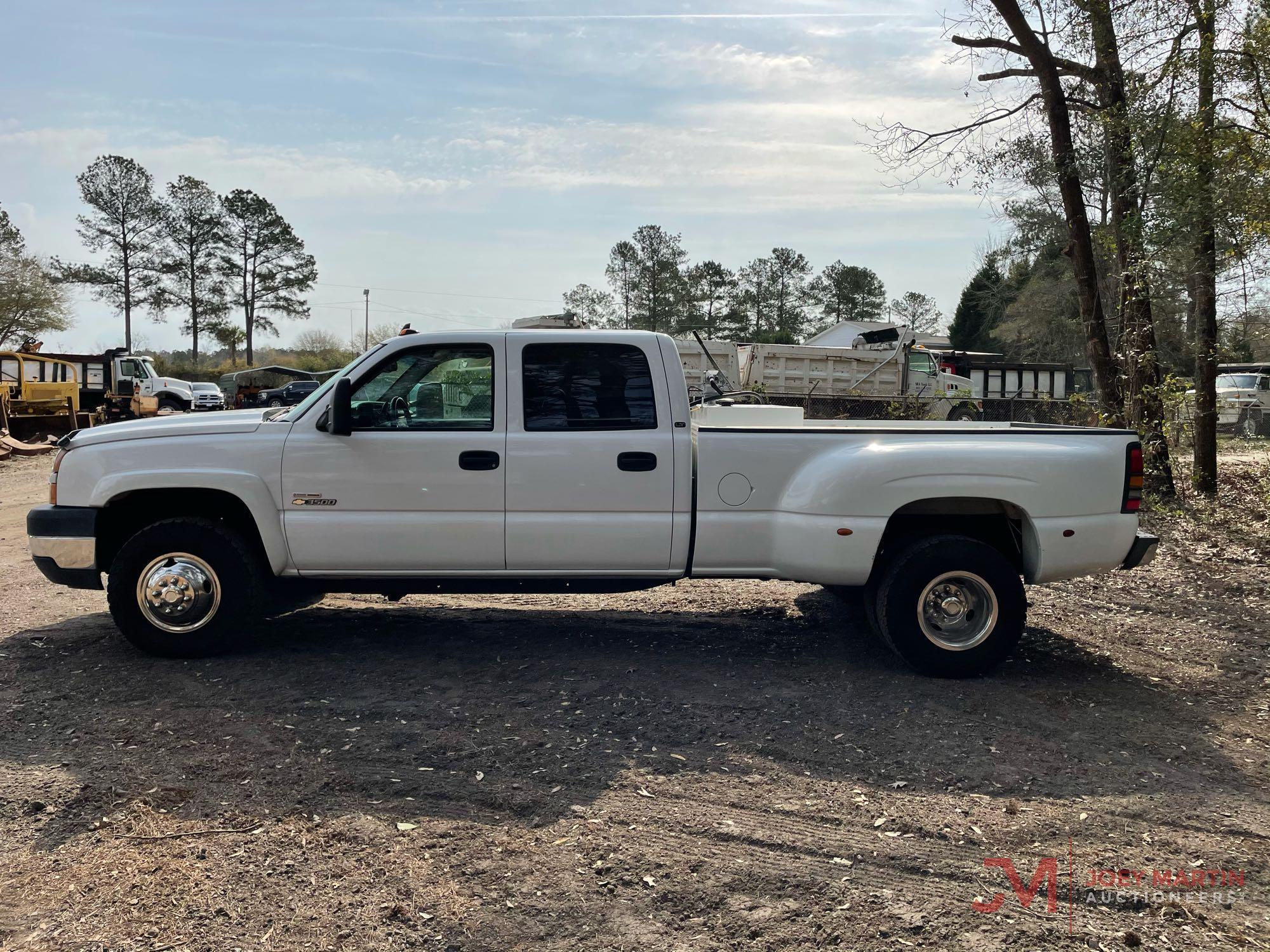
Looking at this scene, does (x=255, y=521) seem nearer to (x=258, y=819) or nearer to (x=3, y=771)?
(x=3, y=771)

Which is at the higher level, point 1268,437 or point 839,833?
point 1268,437

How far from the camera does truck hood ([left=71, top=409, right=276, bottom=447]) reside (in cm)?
528

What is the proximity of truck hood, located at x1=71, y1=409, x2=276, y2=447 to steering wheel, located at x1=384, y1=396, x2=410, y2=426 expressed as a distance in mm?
Answer: 733

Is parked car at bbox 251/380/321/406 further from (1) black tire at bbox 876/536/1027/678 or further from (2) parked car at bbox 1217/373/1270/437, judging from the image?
(2) parked car at bbox 1217/373/1270/437

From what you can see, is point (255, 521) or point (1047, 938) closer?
point (1047, 938)

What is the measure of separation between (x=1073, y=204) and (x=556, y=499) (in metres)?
8.89

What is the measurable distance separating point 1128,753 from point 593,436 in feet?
9.92

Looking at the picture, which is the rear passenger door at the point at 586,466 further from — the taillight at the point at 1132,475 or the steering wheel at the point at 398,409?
the taillight at the point at 1132,475

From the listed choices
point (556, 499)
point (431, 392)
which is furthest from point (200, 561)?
point (556, 499)

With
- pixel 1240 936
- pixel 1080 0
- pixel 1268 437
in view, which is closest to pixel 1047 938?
pixel 1240 936

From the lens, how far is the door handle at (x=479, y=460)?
521 centimetres

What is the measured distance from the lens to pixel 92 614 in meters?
6.51

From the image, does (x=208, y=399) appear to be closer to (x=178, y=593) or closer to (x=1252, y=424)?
(x=1252, y=424)

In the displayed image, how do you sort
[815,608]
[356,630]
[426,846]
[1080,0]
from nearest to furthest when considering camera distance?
[426,846] < [356,630] < [815,608] < [1080,0]
